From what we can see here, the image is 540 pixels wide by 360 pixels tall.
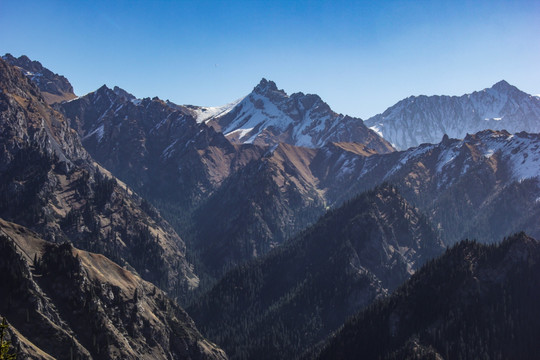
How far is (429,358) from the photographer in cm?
14025

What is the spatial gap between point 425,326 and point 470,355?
629 inches

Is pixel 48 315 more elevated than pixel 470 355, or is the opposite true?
pixel 48 315

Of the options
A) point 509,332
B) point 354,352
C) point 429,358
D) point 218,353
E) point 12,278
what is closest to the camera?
point 12,278

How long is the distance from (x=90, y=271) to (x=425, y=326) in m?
97.3

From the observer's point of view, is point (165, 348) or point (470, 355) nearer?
point (470, 355)

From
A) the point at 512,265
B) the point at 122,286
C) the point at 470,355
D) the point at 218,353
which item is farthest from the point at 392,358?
the point at 122,286

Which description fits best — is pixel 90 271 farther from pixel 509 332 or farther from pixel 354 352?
pixel 509 332

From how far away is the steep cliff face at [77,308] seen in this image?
116 metres

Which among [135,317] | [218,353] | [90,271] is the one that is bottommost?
[218,353]

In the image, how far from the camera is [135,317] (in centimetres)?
14738

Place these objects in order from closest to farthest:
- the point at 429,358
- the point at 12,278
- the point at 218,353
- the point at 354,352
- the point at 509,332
A: 1. the point at 12,278
2. the point at 429,358
3. the point at 509,332
4. the point at 354,352
5. the point at 218,353

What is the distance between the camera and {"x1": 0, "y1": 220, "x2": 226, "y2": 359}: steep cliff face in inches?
4547

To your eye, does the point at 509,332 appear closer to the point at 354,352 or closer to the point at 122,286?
the point at 354,352

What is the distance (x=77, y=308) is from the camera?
129000mm
